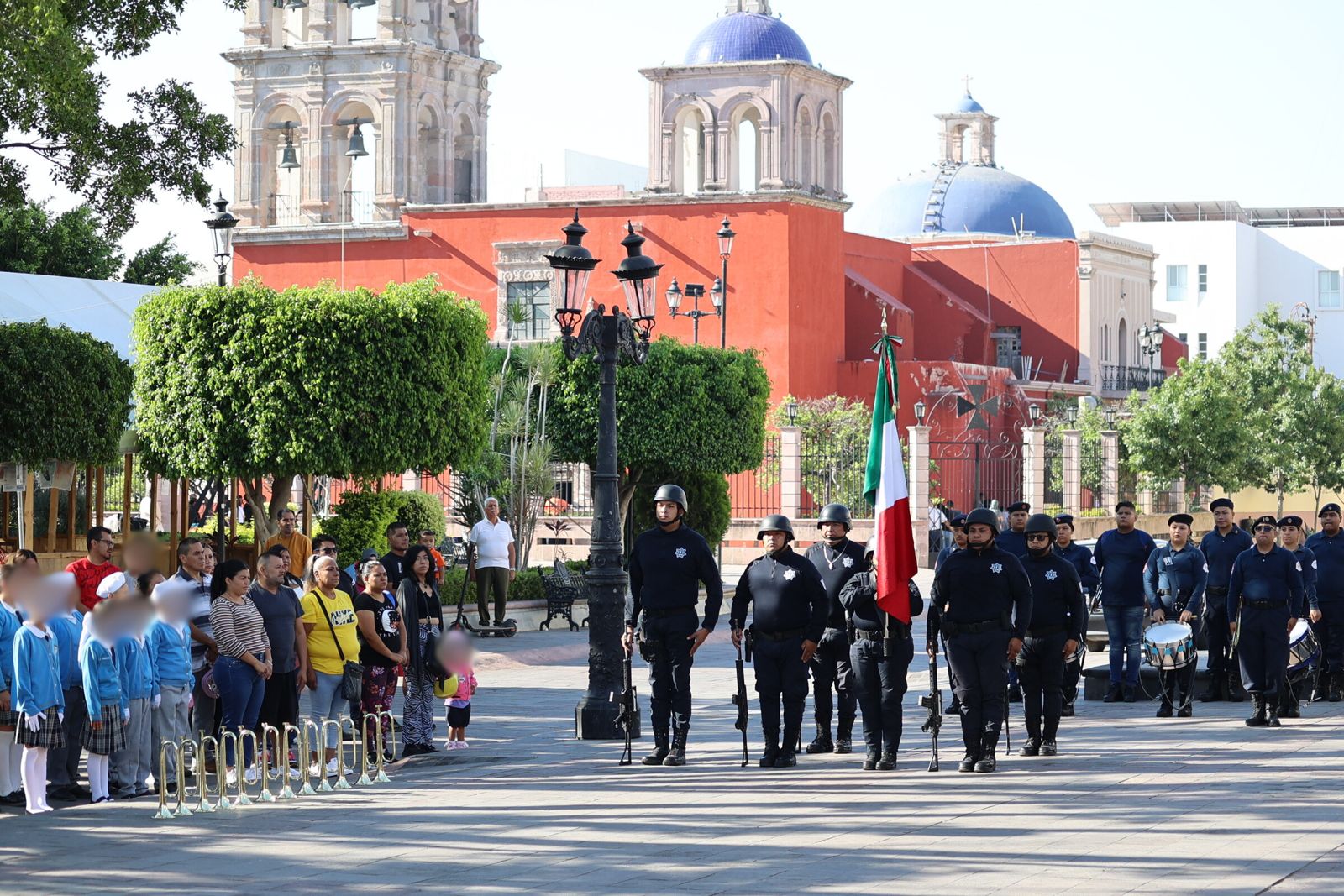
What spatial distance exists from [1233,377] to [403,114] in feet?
73.2

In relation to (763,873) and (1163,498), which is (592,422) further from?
(1163,498)

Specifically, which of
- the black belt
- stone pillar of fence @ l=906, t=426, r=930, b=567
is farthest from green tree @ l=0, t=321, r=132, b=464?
stone pillar of fence @ l=906, t=426, r=930, b=567

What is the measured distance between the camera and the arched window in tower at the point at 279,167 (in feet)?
161

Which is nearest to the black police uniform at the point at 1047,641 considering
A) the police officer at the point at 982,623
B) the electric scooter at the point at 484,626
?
the police officer at the point at 982,623

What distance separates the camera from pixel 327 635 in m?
12.3

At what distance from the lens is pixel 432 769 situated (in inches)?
491

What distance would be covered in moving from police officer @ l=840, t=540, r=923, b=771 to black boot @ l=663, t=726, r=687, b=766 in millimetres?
1125

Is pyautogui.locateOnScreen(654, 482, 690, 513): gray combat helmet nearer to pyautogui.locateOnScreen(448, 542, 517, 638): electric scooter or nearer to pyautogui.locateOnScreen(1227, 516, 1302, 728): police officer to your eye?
pyautogui.locateOnScreen(1227, 516, 1302, 728): police officer

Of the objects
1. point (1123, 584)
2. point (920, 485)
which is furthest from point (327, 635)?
point (920, 485)

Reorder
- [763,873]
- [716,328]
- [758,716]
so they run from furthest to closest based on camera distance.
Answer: [716,328]
[758,716]
[763,873]

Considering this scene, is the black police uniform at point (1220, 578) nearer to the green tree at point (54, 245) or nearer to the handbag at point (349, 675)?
the handbag at point (349, 675)

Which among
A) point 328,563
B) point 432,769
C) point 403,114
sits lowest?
point 432,769

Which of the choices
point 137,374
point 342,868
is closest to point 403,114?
point 137,374

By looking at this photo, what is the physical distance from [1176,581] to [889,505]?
13.7 feet
